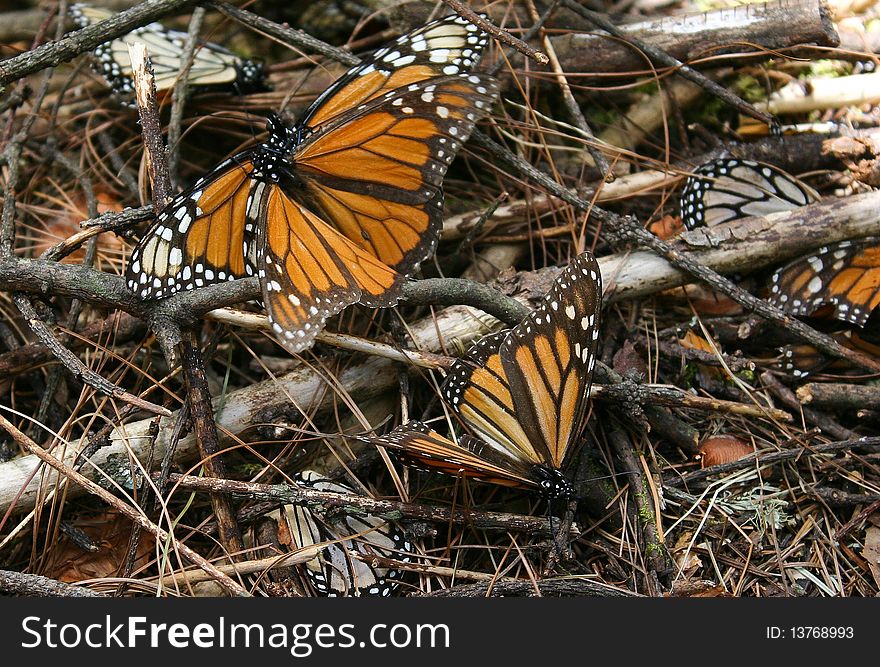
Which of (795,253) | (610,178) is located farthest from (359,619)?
(795,253)

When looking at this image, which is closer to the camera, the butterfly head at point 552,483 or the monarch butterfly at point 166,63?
the butterfly head at point 552,483

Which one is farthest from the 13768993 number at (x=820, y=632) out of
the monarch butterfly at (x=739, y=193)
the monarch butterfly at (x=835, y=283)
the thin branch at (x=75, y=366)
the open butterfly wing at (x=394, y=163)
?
the thin branch at (x=75, y=366)

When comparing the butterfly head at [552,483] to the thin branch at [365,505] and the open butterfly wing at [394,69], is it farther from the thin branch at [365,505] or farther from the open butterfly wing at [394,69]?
the open butterfly wing at [394,69]

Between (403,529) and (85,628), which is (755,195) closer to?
A: (403,529)

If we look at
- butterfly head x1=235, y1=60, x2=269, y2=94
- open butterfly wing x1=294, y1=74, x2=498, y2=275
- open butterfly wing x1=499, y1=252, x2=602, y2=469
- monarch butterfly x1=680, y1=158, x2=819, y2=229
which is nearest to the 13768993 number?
open butterfly wing x1=499, y1=252, x2=602, y2=469

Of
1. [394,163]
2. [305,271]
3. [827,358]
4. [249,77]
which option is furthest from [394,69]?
[827,358]
